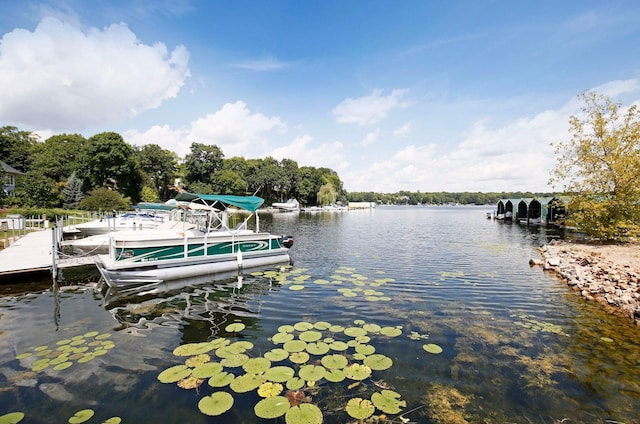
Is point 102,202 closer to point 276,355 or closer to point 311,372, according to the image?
point 276,355

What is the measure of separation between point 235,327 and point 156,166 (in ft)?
271

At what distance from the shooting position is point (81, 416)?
4988 mm

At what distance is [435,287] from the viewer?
13.0 m

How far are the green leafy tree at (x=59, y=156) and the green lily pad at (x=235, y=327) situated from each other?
66.6m

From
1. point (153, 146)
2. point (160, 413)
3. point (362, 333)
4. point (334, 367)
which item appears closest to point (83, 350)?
point (160, 413)

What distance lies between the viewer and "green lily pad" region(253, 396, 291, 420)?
4.90 metres

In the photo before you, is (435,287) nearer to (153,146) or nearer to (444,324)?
(444,324)

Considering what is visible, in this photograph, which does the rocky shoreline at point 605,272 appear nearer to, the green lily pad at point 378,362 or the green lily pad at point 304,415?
the green lily pad at point 378,362

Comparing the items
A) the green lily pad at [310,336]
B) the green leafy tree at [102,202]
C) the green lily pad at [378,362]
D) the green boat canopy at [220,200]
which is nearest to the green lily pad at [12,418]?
the green lily pad at [310,336]

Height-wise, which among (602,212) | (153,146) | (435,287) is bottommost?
(435,287)

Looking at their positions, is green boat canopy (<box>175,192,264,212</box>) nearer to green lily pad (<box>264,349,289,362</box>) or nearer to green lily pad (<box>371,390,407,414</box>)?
green lily pad (<box>264,349,289,362</box>)

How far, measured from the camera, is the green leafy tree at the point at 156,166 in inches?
3041

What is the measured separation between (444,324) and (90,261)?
16.1m

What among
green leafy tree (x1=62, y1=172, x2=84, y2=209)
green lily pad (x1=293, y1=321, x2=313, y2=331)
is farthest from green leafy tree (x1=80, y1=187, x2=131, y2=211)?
green lily pad (x1=293, y1=321, x2=313, y2=331)
